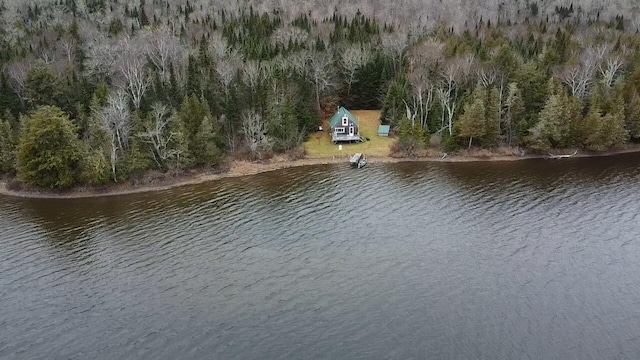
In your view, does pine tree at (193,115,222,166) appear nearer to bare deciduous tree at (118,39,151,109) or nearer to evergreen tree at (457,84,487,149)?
bare deciduous tree at (118,39,151,109)

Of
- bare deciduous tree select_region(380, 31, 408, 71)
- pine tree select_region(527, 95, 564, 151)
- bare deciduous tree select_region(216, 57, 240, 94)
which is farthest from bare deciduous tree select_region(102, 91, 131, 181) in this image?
pine tree select_region(527, 95, 564, 151)

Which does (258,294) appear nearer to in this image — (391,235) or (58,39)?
(391,235)

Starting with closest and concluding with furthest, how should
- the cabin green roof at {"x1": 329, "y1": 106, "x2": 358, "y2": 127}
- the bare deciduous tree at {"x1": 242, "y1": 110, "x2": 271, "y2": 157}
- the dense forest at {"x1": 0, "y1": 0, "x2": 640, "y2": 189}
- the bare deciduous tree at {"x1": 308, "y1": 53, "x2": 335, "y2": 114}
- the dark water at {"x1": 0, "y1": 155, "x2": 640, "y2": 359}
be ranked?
the dark water at {"x1": 0, "y1": 155, "x2": 640, "y2": 359} < the dense forest at {"x1": 0, "y1": 0, "x2": 640, "y2": 189} < the bare deciduous tree at {"x1": 242, "y1": 110, "x2": 271, "y2": 157} < the cabin green roof at {"x1": 329, "y1": 106, "x2": 358, "y2": 127} < the bare deciduous tree at {"x1": 308, "y1": 53, "x2": 335, "y2": 114}

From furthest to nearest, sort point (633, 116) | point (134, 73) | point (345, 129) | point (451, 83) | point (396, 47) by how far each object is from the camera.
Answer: point (396, 47), point (451, 83), point (345, 129), point (633, 116), point (134, 73)

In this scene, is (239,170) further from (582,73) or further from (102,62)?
(582,73)

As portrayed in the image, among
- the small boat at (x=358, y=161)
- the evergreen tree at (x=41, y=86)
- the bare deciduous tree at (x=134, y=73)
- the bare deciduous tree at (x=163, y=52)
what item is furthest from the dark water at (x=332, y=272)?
the bare deciduous tree at (x=163, y=52)

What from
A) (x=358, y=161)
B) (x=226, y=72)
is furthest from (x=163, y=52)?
(x=358, y=161)
